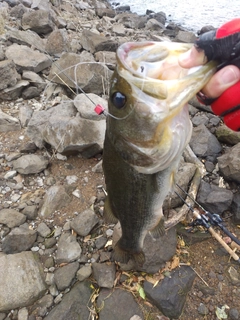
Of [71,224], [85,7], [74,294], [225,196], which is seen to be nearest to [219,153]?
[225,196]

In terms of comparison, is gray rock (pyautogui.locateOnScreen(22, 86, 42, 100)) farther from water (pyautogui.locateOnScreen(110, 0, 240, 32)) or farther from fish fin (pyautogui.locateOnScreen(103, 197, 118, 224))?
water (pyautogui.locateOnScreen(110, 0, 240, 32))

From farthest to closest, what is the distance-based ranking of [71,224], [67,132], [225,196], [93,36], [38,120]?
1. [93,36]
2. [38,120]
3. [67,132]
4. [225,196]
5. [71,224]

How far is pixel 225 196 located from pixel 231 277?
986 mm

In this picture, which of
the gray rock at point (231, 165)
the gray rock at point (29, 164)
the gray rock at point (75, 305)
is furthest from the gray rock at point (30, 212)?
the gray rock at point (231, 165)

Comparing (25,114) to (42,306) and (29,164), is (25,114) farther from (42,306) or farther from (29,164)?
(42,306)

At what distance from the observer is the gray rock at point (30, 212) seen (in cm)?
397

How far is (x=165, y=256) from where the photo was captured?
3.57m

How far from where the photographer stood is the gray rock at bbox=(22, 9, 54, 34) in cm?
912

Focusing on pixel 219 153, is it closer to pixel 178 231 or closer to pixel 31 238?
pixel 178 231

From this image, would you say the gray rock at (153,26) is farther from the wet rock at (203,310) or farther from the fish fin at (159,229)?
the fish fin at (159,229)

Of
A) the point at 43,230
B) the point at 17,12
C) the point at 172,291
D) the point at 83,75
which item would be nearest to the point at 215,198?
the point at 172,291

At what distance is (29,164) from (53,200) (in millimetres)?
698

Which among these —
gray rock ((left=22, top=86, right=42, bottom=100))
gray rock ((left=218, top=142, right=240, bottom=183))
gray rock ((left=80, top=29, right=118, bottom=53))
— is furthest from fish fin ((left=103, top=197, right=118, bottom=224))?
gray rock ((left=80, top=29, right=118, bottom=53))

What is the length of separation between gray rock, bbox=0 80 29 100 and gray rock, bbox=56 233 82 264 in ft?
10.0
